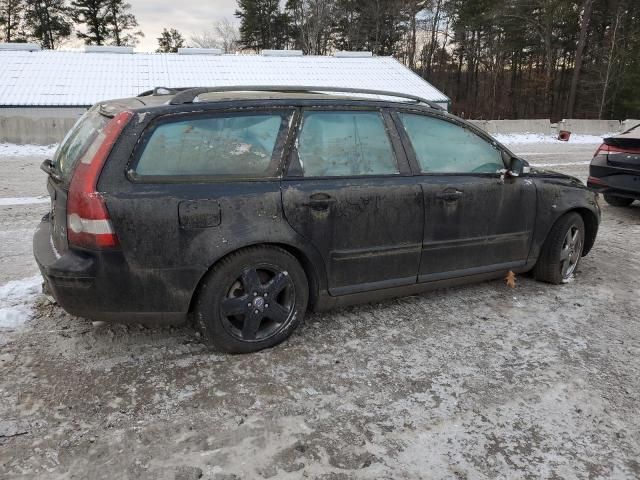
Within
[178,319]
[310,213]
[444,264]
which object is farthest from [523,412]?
[178,319]

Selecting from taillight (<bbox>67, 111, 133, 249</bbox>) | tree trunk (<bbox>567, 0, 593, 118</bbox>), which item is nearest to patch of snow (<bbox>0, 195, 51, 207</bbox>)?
taillight (<bbox>67, 111, 133, 249</bbox>)

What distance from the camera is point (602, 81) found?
37438mm

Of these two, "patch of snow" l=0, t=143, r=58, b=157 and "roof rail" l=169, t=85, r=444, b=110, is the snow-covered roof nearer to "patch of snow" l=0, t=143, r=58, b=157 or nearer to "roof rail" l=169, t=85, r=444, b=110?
"patch of snow" l=0, t=143, r=58, b=157

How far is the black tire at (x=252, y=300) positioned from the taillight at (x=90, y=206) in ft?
2.10

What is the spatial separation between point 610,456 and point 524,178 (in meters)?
2.34

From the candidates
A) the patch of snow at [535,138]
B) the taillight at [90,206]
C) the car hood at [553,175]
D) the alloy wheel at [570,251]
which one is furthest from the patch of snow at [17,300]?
the patch of snow at [535,138]

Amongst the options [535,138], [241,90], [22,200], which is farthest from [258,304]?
[535,138]

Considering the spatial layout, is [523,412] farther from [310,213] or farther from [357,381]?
[310,213]

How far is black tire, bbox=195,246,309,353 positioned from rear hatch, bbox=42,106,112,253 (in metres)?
0.89

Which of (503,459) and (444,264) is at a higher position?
(444,264)

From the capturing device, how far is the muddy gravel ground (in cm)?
235

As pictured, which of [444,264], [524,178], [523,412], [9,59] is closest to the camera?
[523,412]

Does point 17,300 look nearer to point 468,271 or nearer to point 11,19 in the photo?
point 468,271

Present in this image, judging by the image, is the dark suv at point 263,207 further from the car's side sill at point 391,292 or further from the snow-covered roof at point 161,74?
the snow-covered roof at point 161,74
